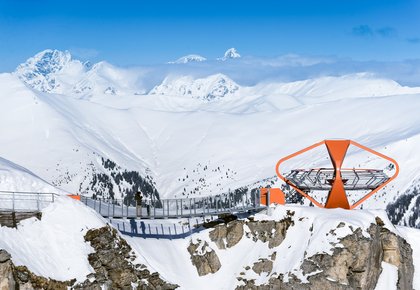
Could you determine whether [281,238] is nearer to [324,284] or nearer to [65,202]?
[324,284]

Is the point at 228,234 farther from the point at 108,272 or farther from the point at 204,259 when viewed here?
the point at 108,272

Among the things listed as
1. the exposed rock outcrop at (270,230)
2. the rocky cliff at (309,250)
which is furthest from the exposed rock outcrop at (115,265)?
the exposed rock outcrop at (270,230)

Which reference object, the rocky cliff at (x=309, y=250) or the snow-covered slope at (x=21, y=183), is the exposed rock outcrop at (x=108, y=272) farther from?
the snow-covered slope at (x=21, y=183)

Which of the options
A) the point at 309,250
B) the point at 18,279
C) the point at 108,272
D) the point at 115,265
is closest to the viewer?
the point at 18,279

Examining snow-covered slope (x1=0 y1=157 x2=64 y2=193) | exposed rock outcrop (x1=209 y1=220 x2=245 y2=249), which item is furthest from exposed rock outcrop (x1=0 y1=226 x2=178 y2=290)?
snow-covered slope (x1=0 y1=157 x2=64 y2=193)

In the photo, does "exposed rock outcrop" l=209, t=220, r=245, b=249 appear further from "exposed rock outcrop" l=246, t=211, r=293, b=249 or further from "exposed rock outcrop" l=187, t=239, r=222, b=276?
"exposed rock outcrop" l=187, t=239, r=222, b=276

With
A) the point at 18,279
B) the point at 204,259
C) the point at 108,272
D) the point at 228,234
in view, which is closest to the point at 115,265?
the point at 108,272

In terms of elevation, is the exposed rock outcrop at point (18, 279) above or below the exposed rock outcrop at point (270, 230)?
below

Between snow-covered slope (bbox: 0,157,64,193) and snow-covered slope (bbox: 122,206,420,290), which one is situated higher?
snow-covered slope (bbox: 0,157,64,193)
